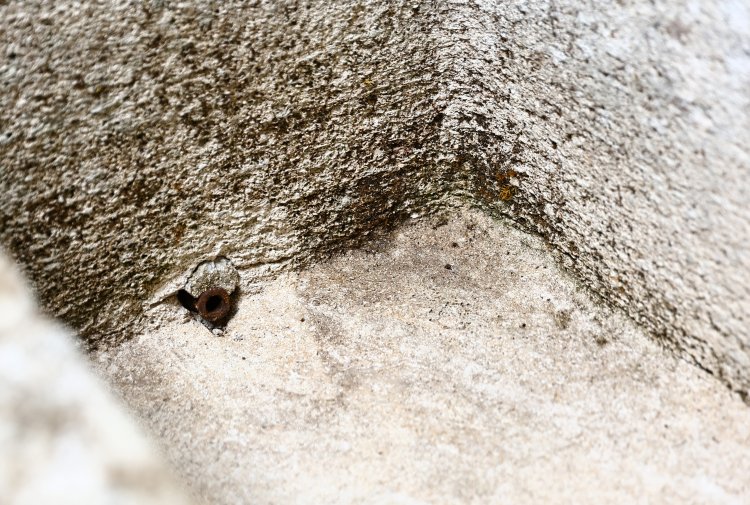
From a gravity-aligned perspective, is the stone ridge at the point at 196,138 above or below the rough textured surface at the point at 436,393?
above

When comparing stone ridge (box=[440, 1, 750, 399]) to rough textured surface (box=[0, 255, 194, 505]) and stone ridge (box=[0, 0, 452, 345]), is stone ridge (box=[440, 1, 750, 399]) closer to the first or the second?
stone ridge (box=[0, 0, 452, 345])

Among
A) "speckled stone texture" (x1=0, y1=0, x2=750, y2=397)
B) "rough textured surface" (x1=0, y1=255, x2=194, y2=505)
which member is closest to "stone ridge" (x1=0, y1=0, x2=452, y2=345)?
"speckled stone texture" (x1=0, y1=0, x2=750, y2=397)

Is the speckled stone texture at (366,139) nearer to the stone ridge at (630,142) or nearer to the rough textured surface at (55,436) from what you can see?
the stone ridge at (630,142)

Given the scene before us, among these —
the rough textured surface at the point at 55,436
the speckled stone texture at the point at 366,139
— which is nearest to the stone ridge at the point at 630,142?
the speckled stone texture at the point at 366,139

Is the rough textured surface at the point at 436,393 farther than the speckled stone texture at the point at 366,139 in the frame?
Yes

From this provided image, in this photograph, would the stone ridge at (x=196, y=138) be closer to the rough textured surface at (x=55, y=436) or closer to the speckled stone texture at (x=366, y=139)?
the speckled stone texture at (x=366, y=139)

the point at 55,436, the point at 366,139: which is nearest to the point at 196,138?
the point at 366,139
